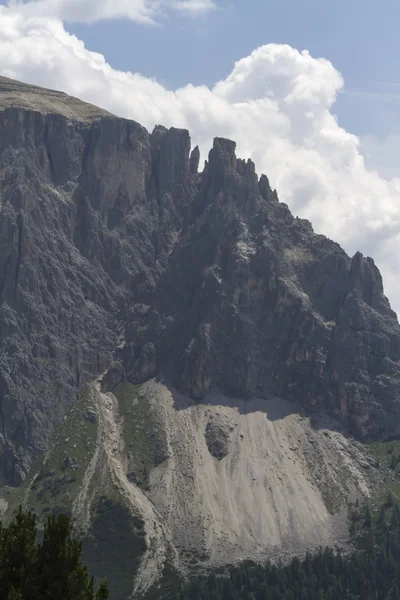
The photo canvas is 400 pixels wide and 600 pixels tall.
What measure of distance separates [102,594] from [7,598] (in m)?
8.16

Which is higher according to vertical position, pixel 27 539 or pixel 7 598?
pixel 27 539

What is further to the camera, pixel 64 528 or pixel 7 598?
pixel 64 528

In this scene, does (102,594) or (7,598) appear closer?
(7,598)

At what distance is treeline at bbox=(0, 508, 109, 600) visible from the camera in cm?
7088

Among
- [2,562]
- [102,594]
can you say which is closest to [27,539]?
[2,562]

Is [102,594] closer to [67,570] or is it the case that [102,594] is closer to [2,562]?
[67,570]

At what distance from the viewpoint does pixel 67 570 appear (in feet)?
238

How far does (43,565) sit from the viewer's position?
7225 cm

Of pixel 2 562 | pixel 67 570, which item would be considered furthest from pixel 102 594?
pixel 2 562

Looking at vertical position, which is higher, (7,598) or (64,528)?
(64,528)

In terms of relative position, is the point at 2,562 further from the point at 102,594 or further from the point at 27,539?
the point at 102,594

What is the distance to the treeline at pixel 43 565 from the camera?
2790 inches

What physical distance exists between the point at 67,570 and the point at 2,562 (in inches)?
197

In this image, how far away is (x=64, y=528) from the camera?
73.4m
